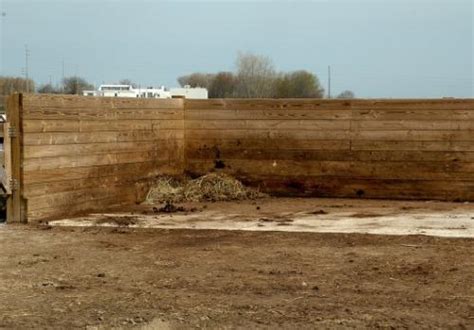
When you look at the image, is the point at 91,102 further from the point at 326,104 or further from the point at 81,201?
the point at 326,104

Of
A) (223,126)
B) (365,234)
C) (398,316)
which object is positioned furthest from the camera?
(223,126)

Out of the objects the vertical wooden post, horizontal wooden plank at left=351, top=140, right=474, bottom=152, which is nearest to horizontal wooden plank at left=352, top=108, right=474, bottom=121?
horizontal wooden plank at left=351, top=140, right=474, bottom=152

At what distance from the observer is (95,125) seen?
36.2 ft

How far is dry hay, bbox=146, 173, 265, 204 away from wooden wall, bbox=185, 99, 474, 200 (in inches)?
10.3

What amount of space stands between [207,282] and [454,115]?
7364 millimetres

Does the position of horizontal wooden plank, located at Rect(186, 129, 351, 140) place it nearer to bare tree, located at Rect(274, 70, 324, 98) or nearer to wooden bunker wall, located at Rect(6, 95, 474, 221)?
wooden bunker wall, located at Rect(6, 95, 474, 221)

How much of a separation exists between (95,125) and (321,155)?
4145 mm

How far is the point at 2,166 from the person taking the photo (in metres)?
9.54

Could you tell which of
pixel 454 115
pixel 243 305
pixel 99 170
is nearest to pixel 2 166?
pixel 99 170

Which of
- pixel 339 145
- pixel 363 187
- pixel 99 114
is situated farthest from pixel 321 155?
pixel 99 114

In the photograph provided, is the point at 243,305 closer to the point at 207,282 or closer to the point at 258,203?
the point at 207,282

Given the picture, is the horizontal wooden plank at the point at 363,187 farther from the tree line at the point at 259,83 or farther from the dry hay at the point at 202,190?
the tree line at the point at 259,83

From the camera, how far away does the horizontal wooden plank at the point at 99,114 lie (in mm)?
9797

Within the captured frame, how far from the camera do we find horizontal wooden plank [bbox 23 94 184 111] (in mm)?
9719
